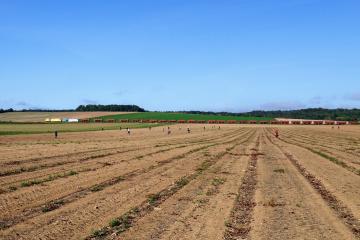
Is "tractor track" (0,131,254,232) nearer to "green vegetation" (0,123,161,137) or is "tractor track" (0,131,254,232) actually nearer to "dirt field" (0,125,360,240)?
"dirt field" (0,125,360,240)

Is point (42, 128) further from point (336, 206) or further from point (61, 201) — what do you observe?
point (336, 206)

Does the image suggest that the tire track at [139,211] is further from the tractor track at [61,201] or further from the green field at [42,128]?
the green field at [42,128]

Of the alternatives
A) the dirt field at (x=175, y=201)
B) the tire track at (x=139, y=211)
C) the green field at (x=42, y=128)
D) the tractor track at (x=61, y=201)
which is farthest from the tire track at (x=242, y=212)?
the green field at (x=42, y=128)

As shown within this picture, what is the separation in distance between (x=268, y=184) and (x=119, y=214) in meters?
7.75

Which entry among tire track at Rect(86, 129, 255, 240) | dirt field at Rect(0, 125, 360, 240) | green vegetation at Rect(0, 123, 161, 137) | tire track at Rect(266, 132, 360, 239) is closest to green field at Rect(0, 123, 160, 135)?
green vegetation at Rect(0, 123, 161, 137)

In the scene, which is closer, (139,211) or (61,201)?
(139,211)

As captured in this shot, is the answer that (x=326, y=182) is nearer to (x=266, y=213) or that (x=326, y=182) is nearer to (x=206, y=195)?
(x=206, y=195)

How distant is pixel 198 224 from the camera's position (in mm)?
10992

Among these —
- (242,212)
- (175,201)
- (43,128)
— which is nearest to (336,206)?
(242,212)

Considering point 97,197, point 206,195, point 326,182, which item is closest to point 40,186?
point 97,197

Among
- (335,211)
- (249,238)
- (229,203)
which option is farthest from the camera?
(229,203)

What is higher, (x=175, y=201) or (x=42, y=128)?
(x=42, y=128)

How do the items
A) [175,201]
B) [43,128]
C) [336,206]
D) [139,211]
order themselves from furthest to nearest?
1. [43,128]
2. [175,201]
3. [336,206]
4. [139,211]

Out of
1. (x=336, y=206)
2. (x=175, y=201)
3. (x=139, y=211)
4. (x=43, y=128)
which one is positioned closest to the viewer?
(x=139, y=211)
